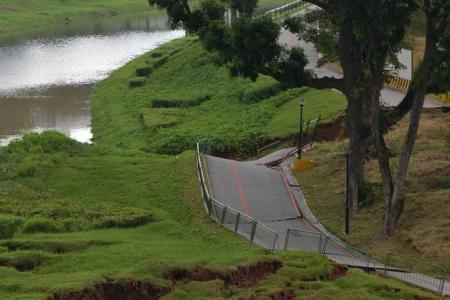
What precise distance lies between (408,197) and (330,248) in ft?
15.4

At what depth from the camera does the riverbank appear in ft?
348

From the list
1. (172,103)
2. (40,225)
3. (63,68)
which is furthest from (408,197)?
(63,68)

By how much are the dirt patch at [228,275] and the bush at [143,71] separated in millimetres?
54900

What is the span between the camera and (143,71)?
71750 millimetres

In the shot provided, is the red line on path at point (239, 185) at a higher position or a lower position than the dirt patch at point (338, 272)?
lower

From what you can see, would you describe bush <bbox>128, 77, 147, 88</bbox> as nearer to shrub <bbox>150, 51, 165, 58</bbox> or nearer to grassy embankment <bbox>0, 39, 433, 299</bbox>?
shrub <bbox>150, 51, 165, 58</bbox>

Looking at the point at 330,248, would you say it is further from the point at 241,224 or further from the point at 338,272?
the point at 338,272

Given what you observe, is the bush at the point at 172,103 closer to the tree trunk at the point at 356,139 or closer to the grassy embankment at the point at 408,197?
the grassy embankment at the point at 408,197

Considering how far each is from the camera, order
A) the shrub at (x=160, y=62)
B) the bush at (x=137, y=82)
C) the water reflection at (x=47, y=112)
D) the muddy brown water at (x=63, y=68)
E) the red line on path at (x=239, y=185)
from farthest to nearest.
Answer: the shrub at (x=160, y=62)
the bush at (x=137, y=82)
the muddy brown water at (x=63, y=68)
the water reflection at (x=47, y=112)
the red line on path at (x=239, y=185)

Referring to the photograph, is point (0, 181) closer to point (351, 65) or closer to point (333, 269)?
point (351, 65)

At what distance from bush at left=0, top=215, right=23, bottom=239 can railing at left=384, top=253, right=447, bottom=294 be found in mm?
10584

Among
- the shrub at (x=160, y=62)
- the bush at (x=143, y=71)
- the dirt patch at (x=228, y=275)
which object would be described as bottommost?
the bush at (x=143, y=71)

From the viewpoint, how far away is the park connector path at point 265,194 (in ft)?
87.4

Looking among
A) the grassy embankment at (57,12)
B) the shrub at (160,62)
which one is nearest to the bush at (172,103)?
the shrub at (160,62)
